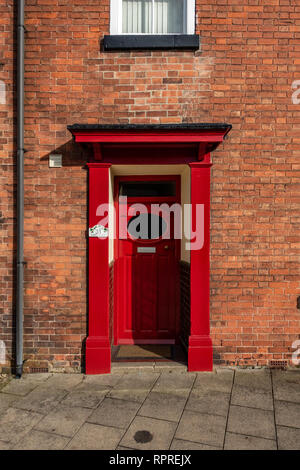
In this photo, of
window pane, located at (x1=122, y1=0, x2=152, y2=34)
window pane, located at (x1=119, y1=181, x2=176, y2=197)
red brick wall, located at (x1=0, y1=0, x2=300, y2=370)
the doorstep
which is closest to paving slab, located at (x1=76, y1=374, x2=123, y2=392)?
the doorstep

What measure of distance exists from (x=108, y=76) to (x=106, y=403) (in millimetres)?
Answer: 3858

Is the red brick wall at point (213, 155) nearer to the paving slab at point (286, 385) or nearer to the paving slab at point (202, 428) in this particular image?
the paving slab at point (286, 385)

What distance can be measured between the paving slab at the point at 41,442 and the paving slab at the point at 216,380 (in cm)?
159

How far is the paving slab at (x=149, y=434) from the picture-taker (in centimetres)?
253

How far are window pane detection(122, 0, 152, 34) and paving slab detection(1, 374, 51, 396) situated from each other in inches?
183

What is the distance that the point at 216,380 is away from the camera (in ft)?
12.0

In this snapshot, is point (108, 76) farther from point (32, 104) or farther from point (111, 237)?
point (111, 237)

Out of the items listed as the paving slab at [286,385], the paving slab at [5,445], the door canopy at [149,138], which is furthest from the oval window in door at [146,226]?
the paving slab at [5,445]

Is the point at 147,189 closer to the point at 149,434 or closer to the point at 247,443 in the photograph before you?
the point at 149,434

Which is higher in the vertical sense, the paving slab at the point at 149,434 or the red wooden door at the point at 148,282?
the red wooden door at the point at 148,282

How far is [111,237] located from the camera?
14.5 ft

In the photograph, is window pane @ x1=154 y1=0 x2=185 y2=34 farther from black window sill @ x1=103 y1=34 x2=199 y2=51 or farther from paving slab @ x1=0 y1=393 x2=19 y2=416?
paving slab @ x1=0 y1=393 x2=19 y2=416

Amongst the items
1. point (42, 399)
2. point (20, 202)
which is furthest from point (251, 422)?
point (20, 202)

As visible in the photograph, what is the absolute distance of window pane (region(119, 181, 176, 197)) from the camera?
4664mm
